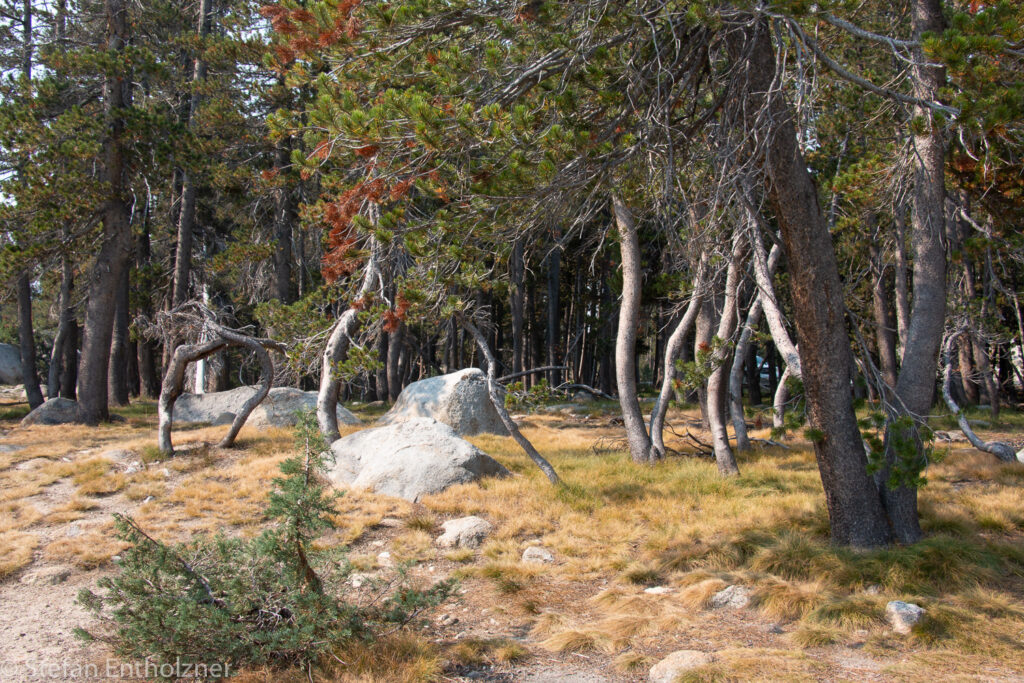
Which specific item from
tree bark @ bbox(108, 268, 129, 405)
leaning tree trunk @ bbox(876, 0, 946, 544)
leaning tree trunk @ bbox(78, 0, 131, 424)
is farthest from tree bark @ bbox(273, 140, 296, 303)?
leaning tree trunk @ bbox(876, 0, 946, 544)

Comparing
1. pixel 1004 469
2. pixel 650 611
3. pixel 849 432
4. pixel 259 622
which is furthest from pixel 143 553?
pixel 1004 469

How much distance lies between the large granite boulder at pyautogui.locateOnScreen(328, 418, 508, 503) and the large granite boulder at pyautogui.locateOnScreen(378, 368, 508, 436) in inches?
140

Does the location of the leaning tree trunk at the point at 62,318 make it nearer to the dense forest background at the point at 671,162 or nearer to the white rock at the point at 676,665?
the dense forest background at the point at 671,162

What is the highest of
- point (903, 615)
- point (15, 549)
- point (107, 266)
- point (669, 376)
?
point (107, 266)

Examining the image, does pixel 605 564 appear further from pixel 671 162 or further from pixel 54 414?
pixel 54 414

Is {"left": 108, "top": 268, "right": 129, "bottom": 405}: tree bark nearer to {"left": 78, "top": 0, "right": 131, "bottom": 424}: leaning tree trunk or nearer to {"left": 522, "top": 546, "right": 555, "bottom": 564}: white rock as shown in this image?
{"left": 78, "top": 0, "right": 131, "bottom": 424}: leaning tree trunk

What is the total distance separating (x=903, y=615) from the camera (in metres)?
4.97

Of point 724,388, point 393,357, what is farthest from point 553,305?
point 724,388

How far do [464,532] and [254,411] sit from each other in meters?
8.44

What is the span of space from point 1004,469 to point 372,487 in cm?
872

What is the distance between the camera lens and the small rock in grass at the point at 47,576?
20.5ft

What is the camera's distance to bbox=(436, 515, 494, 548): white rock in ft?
24.7

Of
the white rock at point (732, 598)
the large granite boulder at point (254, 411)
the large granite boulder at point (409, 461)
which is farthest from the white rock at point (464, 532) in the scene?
the large granite boulder at point (254, 411)

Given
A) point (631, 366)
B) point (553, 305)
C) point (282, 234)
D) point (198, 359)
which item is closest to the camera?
point (631, 366)
